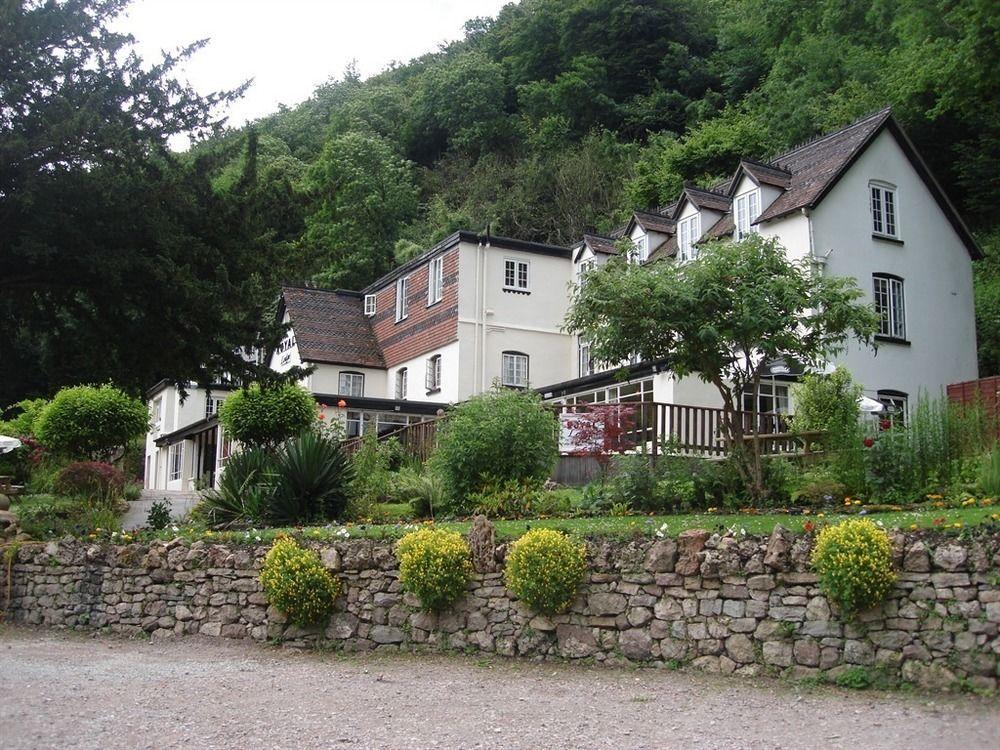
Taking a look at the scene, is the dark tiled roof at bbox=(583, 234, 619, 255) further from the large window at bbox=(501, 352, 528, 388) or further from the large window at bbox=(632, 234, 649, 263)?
the large window at bbox=(501, 352, 528, 388)

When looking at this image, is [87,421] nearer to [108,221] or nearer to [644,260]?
[108,221]

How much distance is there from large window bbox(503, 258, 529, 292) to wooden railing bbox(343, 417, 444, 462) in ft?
39.1

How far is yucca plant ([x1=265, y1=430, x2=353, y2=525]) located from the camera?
16688 millimetres

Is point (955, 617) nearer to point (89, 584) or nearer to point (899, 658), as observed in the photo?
point (899, 658)

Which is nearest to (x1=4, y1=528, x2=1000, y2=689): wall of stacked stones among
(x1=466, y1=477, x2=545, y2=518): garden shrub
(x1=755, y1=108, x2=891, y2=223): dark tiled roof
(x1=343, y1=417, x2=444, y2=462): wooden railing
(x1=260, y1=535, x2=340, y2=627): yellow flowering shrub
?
(x1=260, y1=535, x2=340, y2=627): yellow flowering shrub

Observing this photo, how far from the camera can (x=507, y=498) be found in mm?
15977

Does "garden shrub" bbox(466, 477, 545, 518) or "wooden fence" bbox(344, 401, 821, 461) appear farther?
"wooden fence" bbox(344, 401, 821, 461)

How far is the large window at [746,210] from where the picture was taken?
88.3 ft

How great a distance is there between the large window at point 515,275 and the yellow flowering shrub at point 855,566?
82.5 ft

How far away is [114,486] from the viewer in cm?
2272

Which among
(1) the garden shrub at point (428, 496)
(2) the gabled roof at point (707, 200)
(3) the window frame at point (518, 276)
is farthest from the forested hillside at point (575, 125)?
(2) the gabled roof at point (707, 200)

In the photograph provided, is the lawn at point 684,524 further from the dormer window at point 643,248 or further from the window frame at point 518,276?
the window frame at point 518,276

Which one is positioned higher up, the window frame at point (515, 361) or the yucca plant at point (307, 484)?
the window frame at point (515, 361)

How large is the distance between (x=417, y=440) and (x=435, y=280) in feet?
44.6
